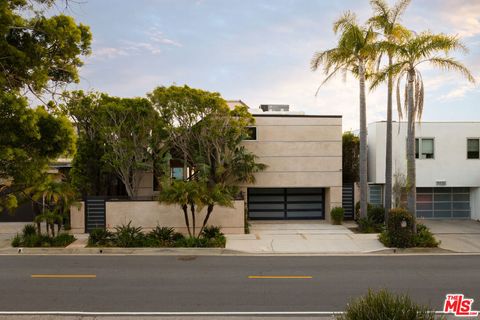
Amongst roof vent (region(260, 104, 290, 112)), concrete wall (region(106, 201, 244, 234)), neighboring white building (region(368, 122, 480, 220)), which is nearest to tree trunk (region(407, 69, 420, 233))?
neighboring white building (region(368, 122, 480, 220))

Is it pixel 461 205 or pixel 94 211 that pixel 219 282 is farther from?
pixel 461 205

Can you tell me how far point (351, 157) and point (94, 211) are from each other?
51.7 ft

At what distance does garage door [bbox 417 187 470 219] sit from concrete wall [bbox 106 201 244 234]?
1221 centimetres

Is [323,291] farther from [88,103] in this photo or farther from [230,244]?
[88,103]

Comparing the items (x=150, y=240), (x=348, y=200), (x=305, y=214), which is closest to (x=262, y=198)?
(x=305, y=214)

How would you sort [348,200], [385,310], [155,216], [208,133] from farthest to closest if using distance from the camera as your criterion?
[348,200]
[208,133]
[155,216]
[385,310]

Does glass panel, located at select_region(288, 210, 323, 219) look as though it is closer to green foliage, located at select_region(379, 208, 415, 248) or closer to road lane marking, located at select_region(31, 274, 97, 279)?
green foliage, located at select_region(379, 208, 415, 248)

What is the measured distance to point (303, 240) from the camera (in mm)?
17297

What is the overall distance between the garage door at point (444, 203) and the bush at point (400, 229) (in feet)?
29.5

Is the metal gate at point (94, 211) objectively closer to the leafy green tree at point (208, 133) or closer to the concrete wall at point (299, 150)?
the leafy green tree at point (208, 133)

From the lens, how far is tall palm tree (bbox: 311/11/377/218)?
18016 mm

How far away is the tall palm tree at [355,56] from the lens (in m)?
18.0

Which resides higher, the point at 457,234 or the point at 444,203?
the point at 444,203

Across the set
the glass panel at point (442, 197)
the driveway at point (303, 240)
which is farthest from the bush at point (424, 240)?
the glass panel at point (442, 197)
